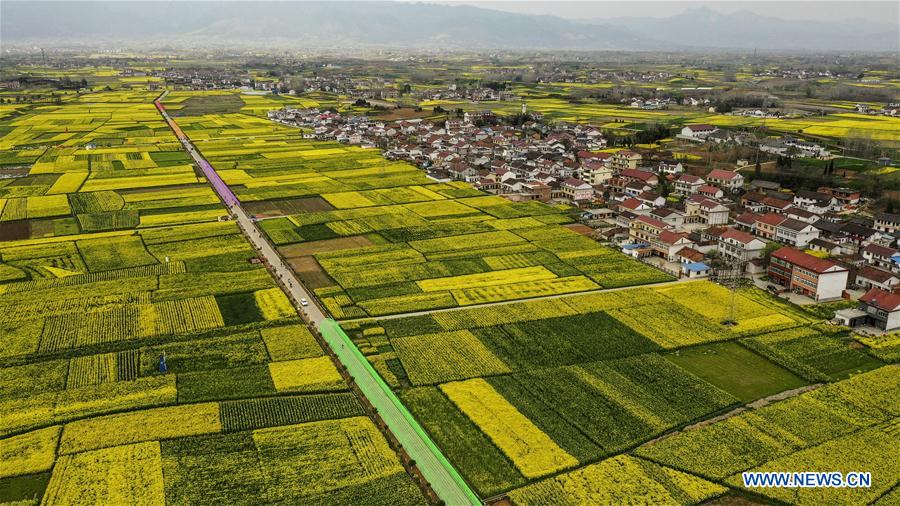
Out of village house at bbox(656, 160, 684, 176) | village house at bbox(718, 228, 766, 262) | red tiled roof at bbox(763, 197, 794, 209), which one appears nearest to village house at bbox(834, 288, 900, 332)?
village house at bbox(718, 228, 766, 262)

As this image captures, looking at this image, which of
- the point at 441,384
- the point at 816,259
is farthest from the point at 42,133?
the point at 816,259

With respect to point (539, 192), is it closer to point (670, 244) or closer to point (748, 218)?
point (748, 218)

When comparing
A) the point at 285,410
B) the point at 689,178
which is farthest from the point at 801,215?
the point at 285,410

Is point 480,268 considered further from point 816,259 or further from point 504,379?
point 816,259

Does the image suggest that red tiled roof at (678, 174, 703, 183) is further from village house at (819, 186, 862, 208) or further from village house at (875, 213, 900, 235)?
village house at (875, 213, 900, 235)

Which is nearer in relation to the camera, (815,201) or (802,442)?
(802,442)
